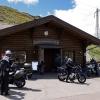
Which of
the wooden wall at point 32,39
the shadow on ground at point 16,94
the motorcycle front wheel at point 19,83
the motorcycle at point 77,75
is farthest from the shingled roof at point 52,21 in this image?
the shadow on ground at point 16,94

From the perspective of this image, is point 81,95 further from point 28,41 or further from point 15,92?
point 28,41

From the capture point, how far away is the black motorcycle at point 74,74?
2127 cm

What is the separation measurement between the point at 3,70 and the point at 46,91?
2750mm

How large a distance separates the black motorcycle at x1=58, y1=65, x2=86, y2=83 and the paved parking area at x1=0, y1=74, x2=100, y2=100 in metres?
0.34

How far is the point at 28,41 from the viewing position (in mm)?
26812

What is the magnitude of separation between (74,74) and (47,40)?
626cm

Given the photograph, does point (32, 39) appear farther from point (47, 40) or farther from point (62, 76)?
point (62, 76)

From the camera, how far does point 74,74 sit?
70.7 ft

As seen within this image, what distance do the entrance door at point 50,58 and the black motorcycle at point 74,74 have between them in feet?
20.3

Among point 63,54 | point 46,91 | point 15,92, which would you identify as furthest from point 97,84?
point 63,54

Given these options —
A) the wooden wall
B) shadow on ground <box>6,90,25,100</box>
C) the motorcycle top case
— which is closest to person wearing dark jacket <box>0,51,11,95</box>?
shadow on ground <box>6,90,25,100</box>

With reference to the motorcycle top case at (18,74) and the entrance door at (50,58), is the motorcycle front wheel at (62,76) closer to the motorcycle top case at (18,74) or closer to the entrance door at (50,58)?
the motorcycle top case at (18,74)

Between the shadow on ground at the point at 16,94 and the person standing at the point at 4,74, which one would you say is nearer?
the shadow on ground at the point at 16,94

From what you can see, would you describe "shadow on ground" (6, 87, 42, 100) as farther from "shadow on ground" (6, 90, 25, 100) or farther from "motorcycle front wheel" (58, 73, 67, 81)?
"motorcycle front wheel" (58, 73, 67, 81)
